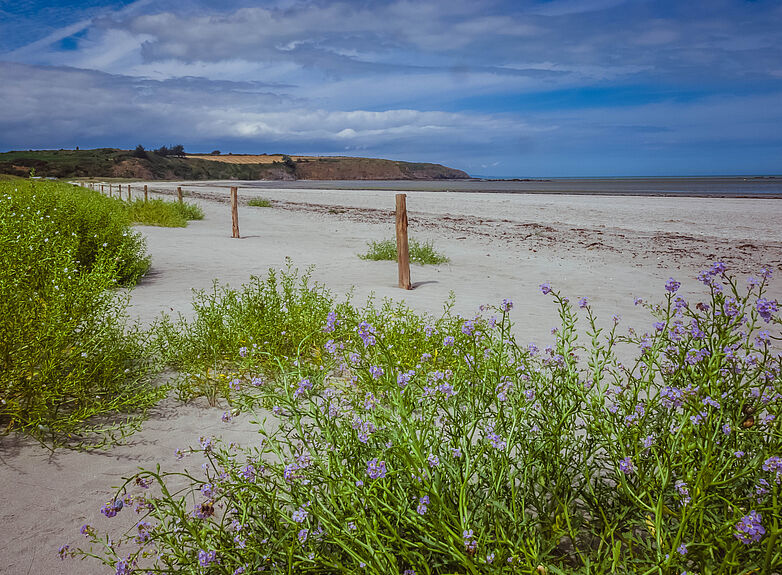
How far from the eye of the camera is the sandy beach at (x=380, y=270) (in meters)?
2.76

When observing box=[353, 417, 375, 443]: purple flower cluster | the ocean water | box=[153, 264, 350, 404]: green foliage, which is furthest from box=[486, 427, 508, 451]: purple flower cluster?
the ocean water

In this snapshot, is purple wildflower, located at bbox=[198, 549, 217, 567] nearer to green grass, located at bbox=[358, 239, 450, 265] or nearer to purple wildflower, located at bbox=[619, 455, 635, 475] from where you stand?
purple wildflower, located at bbox=[619, 455, 635, 475]

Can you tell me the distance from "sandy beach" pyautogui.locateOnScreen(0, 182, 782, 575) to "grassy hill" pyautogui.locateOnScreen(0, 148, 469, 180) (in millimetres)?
78448

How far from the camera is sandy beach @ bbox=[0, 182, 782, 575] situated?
276 centimetres

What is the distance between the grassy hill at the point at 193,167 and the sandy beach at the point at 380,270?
7845cm

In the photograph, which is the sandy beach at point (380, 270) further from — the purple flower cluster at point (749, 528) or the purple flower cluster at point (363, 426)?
the purple flower cluster at point (749, 528)

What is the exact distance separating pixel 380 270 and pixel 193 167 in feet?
388

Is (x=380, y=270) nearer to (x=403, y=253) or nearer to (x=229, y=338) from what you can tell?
(x=403, y=253)

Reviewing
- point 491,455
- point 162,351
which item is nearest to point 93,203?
point 162,351

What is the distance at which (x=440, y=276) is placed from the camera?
31.3 ft

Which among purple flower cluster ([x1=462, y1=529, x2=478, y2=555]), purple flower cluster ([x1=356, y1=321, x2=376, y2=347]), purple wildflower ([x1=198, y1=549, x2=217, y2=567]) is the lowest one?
purple wildflower ([x1=198, y1=549, x2=217, y2=567])

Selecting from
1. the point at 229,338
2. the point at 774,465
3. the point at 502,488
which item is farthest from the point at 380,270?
the point at 774,465

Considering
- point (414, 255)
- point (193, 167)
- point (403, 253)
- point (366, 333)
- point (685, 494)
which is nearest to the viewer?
point (685, 494)

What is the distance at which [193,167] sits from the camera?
117m
